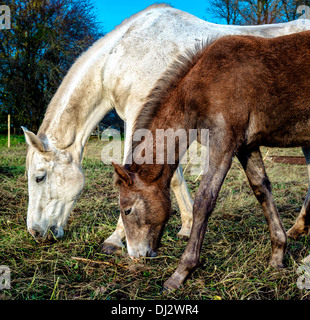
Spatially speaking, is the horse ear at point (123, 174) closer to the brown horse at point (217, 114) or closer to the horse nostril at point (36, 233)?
the brown horse at point (217, 114)

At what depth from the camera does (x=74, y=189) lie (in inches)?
140

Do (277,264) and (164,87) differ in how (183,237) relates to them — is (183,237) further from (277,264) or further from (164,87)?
(164,87)

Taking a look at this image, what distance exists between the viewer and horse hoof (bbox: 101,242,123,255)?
3.07m

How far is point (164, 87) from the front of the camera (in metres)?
2.60

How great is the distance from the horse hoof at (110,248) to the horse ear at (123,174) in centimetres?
101

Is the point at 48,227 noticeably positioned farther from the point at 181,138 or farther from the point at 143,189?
the point at 181,138

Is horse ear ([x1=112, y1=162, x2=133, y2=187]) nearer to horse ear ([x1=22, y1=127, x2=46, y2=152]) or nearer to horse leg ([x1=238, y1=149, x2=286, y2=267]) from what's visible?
horse leg ([x1=238, y1=149, x2=286, y2=267])

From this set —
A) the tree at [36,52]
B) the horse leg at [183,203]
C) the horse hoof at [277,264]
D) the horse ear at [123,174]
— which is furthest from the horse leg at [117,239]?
the tree at [36,52]

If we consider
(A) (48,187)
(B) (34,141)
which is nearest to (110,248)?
(A) (48,187)

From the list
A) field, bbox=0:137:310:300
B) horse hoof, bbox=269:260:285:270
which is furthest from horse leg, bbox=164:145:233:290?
horse hoof, bbox=269:260:285:270

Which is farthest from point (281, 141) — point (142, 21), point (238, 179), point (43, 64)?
point (43, 64)

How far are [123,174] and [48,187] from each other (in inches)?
58.7

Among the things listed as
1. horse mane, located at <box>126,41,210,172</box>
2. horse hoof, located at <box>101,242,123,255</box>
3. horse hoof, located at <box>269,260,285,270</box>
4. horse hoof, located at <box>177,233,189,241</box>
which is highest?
horse mane, located at <box>126,41,210,172</box>

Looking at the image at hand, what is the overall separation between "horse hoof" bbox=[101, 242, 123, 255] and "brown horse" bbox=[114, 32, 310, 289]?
0.62 metres
